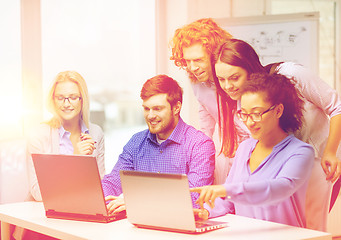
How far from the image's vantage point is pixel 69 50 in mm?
3889

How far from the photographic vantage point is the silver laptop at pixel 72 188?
2.04 metres

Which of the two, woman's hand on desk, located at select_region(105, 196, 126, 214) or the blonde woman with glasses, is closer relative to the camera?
woman's hand on desk, located at select_region(105, 196, 126, 214)

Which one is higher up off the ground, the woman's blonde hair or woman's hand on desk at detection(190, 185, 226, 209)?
the woman's blonde hair

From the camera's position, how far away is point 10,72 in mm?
3637

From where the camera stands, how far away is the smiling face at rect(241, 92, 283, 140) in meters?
2.04

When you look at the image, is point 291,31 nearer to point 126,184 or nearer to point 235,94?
point 235,94

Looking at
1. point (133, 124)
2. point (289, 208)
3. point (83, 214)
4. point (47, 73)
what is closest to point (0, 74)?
point (47, 73)

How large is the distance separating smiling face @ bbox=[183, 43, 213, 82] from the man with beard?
0.17m

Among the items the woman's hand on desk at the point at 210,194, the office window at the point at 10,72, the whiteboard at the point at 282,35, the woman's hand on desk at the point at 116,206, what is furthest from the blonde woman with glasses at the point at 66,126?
the woman's hand on desk at the point at 210,194

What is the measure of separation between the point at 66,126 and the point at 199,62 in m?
1.04

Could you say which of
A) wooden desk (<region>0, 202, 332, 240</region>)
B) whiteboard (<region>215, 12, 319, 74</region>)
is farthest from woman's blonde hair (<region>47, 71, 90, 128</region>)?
whiteboard (<region>215, 12, 319, 74</region>)

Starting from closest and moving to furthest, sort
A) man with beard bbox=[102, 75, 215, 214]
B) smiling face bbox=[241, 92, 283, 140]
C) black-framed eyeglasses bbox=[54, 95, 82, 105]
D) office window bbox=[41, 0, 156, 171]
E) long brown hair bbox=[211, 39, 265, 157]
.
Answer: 1. smiling face bbox=[241, 92, 283, 140]
2. long brown hair bbox=[211, 39, 265, 157]
3. man with beard bbox=[102, 75, 215, 214]
4. black-framed eyeglasses bbox=[54, 95, 82, 105]
5. office window bbox=[41, 0, 156, 171]

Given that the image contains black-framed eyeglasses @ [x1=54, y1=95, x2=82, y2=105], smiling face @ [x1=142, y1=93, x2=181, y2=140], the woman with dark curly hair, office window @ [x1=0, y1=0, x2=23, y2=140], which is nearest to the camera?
the woman with dark curly hair

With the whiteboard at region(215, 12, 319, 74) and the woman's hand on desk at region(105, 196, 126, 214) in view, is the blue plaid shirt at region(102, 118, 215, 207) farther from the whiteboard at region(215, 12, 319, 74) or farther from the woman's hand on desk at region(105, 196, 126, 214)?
the whiteboard at region(215, 12, 319, 74)
